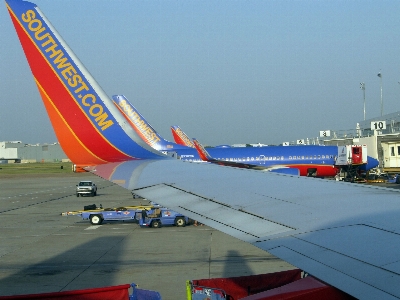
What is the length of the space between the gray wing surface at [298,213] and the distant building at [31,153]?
191414 mm

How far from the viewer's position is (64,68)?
6.79 meters

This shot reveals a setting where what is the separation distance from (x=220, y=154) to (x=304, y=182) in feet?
117

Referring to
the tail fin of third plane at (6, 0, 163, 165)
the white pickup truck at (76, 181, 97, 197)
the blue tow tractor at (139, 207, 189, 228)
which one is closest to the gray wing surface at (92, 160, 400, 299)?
the tail fin of third plane at (6, 0, 163, 165)

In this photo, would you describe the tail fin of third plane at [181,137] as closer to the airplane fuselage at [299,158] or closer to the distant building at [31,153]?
the airplane fuselage at [299,158]

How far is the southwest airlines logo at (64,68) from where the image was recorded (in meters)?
6.68

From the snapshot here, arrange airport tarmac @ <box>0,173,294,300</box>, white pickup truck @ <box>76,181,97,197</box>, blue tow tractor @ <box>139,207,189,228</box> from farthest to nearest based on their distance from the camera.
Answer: white pickup truck @ <box>76,181,97,197</box>
blue tow tractor @ <box>139,207,189,228</box>
airport tarmac @ <box>0,173,294,300</box>

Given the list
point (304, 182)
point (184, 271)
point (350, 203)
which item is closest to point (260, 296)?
point (350, 203)

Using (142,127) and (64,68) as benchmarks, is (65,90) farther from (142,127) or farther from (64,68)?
(142,127)

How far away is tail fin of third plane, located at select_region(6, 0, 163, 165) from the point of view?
263 inches

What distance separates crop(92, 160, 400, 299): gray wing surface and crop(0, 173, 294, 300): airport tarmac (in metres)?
6.68

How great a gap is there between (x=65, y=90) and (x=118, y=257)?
11.5 metres

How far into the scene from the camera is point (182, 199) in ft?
17.9

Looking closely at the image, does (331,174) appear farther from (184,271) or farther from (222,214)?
(222,214)

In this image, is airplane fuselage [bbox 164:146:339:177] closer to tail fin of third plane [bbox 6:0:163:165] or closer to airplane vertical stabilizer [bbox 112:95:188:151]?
airplane vertical stabilizer [bbox 112:95:188:151]
